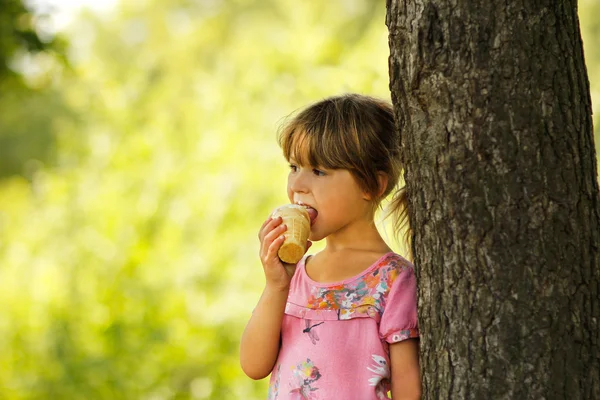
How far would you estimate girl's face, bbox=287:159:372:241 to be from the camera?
2.12m

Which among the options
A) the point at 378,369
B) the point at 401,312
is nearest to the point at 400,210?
the point at 401,312

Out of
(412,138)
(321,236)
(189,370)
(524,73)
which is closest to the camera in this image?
(524,73)

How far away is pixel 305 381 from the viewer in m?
2.05

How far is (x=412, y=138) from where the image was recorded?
1807 mm

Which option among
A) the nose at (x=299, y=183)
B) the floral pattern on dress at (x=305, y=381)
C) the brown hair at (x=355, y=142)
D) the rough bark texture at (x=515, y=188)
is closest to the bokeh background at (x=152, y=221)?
the brown hair at (x=355, y=142)

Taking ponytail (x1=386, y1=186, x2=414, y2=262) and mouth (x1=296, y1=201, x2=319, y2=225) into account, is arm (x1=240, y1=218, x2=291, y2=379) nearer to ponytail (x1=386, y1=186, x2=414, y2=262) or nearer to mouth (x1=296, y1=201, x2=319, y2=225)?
mouth (x1=296, y1=201, x2=319, y2=225)

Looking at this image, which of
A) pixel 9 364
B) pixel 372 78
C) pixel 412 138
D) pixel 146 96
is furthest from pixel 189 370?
pixel 412 138

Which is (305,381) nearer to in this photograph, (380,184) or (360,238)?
(360,238)

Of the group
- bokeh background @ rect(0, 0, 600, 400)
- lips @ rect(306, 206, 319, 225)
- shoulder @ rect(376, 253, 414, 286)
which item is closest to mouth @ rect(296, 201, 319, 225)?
lips @ rect(306, 206, 319, 225)

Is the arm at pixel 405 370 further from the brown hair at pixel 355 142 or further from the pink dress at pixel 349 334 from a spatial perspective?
the brown hair at pixel 355 142

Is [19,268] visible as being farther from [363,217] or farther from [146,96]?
[363,217]

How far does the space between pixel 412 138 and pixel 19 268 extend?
6036 millimetres

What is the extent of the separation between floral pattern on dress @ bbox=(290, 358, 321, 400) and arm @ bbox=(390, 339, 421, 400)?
197 millimetres

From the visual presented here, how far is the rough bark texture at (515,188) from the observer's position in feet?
5.48
